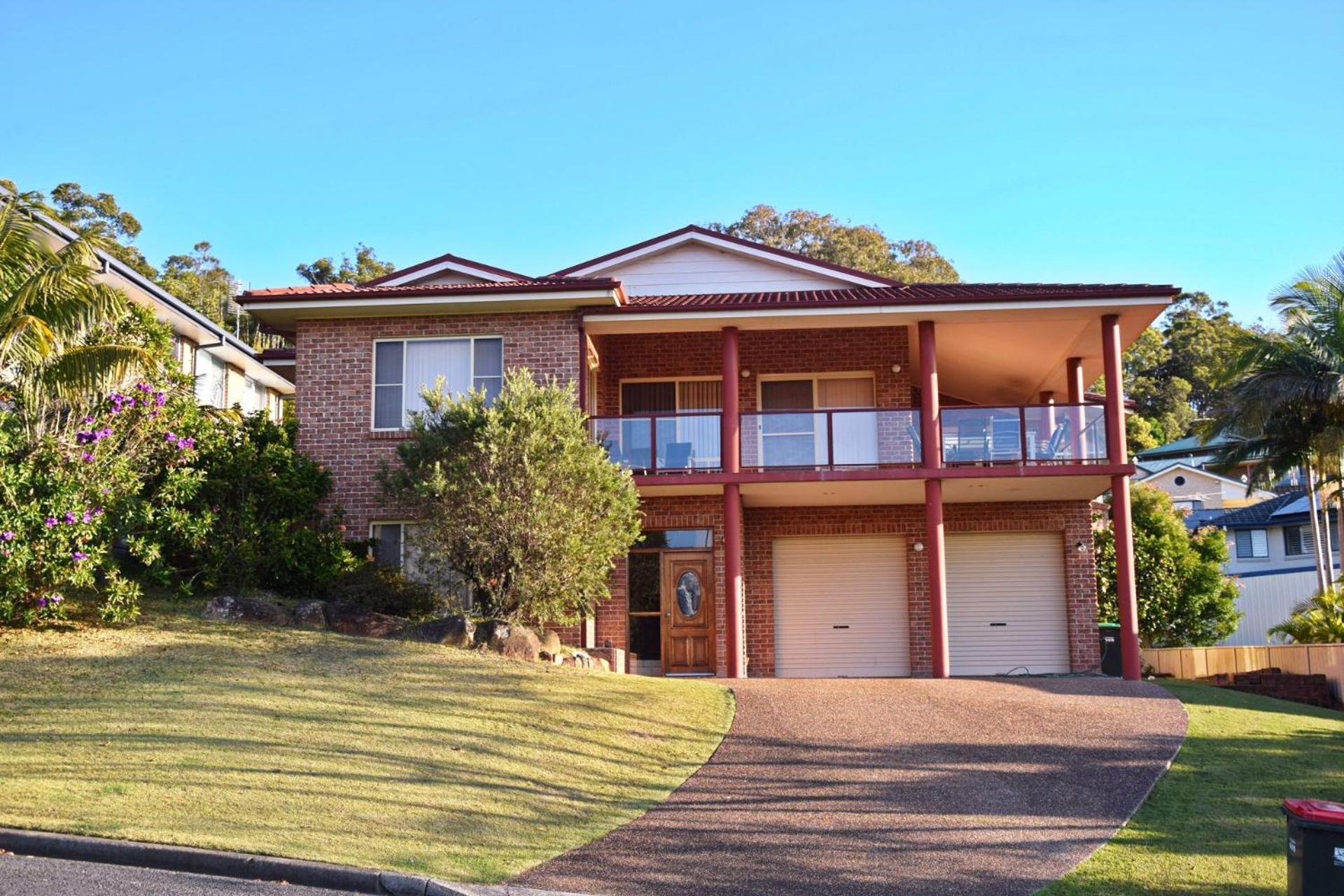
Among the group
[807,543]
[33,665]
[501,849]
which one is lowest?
[501,849]

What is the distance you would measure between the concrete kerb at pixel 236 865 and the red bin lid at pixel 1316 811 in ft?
15.2

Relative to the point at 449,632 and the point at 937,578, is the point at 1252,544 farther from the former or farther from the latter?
the point at 449,632

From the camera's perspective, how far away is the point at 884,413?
831 inches

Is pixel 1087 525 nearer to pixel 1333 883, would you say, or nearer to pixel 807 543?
pixel 807 543

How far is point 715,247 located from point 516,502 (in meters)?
8.99

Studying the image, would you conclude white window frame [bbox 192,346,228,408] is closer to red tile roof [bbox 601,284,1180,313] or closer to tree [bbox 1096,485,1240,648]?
red tile roof [bbox 601,284,1180,313]

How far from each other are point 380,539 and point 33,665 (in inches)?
276

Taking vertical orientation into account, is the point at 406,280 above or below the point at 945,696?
above

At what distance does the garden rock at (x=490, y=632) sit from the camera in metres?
16.4

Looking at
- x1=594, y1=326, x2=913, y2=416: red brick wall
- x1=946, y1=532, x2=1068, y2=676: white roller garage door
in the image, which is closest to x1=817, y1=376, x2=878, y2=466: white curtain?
x1=594, y1=326, x2=913, y2=416: red brick wall

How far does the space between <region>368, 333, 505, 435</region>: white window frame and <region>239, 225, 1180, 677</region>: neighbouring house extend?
0.04 meters

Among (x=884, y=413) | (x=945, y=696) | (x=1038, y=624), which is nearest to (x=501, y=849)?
(x=945, y=696)

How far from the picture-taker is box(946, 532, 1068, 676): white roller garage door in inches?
893

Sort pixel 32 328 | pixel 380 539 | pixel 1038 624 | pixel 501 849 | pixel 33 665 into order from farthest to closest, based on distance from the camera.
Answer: pixel 1038 624
pixel 380 539
pixel 32 328
pixel 33 665
pixel 501 849
